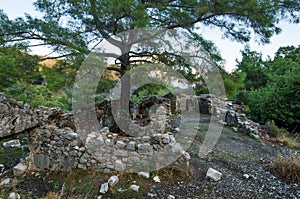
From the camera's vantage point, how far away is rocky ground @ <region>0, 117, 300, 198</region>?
11.6ft

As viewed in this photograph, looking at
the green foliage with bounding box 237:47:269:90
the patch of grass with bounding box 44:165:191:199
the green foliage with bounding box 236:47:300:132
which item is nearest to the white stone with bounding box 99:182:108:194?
the patch of grass with bounding box 44:165:191:199

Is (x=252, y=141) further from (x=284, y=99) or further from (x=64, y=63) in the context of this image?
(x=64, y=63)

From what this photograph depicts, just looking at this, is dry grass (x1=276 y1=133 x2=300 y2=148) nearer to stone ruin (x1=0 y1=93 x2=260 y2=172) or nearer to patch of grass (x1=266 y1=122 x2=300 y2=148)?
patch of grass (x1=266 y1=122 x2=300 y2=148)

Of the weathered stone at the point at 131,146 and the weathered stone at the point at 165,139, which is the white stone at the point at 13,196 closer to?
the weathered stone at the point at 131,146

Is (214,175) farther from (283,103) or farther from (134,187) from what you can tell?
(283,103)

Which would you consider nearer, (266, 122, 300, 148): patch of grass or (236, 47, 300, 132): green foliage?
(266, 122, 300, 148): patch of grass

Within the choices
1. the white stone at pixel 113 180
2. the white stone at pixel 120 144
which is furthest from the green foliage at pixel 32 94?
the white stone at pixel 113 180

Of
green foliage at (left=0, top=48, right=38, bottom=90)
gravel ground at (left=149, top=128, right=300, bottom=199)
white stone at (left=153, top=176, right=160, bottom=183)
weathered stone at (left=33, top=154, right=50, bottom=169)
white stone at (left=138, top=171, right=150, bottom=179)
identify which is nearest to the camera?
gravel ground at (left=149, top=128, right=300, bottom=199)

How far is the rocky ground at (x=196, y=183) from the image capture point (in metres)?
3.53

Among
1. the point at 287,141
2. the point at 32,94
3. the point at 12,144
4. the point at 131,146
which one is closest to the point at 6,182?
the point at 131,146

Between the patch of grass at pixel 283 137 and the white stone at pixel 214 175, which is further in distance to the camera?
the patch of grass at pixel 283 137

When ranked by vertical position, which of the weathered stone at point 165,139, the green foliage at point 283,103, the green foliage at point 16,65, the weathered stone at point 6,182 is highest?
the green foliage at point 16,65

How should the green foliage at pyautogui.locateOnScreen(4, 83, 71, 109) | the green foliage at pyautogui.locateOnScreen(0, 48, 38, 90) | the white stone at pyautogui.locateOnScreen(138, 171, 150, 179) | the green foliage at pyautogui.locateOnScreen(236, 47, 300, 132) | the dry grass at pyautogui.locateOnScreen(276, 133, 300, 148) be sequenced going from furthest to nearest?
1. the green foliage at pyautogui.locateOnScreen(4, 83, 71, 109)
2. the green foliage at pyautogui.locateOnScreen(236, 47, 300, 132)
3. the dry grass at pyautogui.locateOnScreen(276, 133, 300, 148)
4. the green foliage at pyautogui.locateOnScreen(0, 48, 38, 90)
5. the white stone at pyautogui.locateOnScreen(138, 171, 150, 179)

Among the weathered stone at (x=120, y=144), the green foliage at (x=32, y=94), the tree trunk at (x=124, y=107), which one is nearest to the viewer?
the weathered stone at (x=120, y=144)
